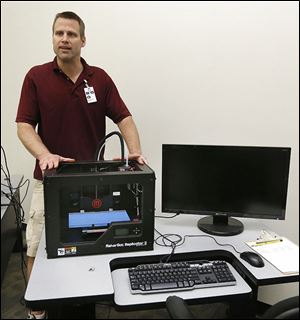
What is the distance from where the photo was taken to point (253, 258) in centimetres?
127

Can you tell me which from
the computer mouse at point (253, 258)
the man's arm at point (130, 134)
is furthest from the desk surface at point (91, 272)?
the man's arm at point (130, 134)

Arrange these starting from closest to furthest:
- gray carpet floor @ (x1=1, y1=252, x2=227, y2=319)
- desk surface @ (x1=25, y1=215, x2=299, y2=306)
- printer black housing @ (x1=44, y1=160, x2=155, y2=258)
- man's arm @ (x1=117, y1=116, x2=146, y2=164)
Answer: desk surface @ (x1=25, y1=215, x2=299, y2=306) → printer black housing @ (x1=44, y1=160, x2=155, y2=258) → gray carpet floor @ (x1=1, y1=252, x2=227, y2=319) → man's arm @ (x1=117, y1=116, x2=146, y2=164)

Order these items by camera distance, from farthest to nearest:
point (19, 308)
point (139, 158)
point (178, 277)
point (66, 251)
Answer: point (19, 308)
point (139, 158)
point (66, 251)
point (178, 277)

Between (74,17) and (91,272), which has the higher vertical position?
(74,17)

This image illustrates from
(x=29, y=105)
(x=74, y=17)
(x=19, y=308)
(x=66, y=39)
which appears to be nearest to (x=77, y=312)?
(x=19, y=308)

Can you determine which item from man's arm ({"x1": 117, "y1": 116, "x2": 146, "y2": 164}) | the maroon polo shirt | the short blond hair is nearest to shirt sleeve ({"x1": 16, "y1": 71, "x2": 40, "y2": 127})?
the maroon polo shirt

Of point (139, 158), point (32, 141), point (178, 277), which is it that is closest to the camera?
point (178, 277)

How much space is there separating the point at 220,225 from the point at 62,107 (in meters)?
1.01

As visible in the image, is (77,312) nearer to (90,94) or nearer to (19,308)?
(19,308)

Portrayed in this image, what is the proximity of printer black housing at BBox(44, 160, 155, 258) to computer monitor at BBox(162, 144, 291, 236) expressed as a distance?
0.23m

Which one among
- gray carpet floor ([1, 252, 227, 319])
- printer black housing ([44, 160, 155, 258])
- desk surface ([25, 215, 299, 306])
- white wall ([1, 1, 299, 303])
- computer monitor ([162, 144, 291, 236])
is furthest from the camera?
white wall ([1, 1, 299, 303])

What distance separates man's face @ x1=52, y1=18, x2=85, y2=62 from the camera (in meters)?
1.74

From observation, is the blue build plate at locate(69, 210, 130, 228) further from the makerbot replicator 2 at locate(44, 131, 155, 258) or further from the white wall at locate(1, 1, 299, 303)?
the white wall at locate(1, 1, 299, 303)

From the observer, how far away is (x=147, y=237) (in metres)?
1.35
